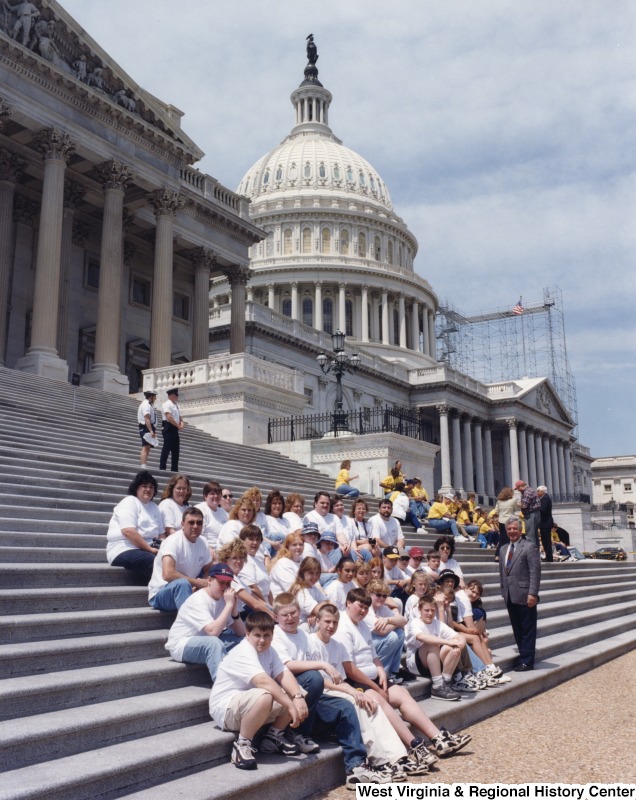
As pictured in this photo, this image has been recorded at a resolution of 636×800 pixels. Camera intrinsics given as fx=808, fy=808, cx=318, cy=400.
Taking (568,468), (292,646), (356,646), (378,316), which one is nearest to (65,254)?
(356,646)

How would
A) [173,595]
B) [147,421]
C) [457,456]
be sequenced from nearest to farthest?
1. [173,595]
2. [147,421]
3. [457,456]

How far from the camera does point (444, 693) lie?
7988mm

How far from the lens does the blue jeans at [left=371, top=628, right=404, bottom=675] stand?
785 centimetres

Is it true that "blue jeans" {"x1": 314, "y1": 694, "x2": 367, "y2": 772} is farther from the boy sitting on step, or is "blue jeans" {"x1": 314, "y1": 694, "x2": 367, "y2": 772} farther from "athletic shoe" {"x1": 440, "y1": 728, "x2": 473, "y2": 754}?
"athletic shoe" {"x1": 440, "y1": 728, "x2": 473, "y2": 754}

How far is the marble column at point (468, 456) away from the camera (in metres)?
66.0

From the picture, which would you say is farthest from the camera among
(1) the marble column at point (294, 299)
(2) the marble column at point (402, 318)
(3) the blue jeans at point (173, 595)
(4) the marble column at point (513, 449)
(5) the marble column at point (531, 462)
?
(2) the marble column at point (402, 318)

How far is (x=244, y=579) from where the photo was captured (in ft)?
25.5

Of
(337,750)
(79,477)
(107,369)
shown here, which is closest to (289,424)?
(107,369)

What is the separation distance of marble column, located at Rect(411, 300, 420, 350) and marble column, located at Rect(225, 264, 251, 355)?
46619 mm

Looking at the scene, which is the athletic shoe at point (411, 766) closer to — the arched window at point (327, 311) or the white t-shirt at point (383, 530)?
the white t-shirt at point (383, 530)

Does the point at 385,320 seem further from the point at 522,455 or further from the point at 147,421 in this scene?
the point at 147,421

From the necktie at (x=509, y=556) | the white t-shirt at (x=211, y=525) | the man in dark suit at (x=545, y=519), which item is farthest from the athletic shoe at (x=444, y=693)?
the man in dark suit at (x=545, y=519)

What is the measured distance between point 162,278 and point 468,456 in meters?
41.7

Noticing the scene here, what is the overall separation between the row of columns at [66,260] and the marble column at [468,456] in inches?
1456
